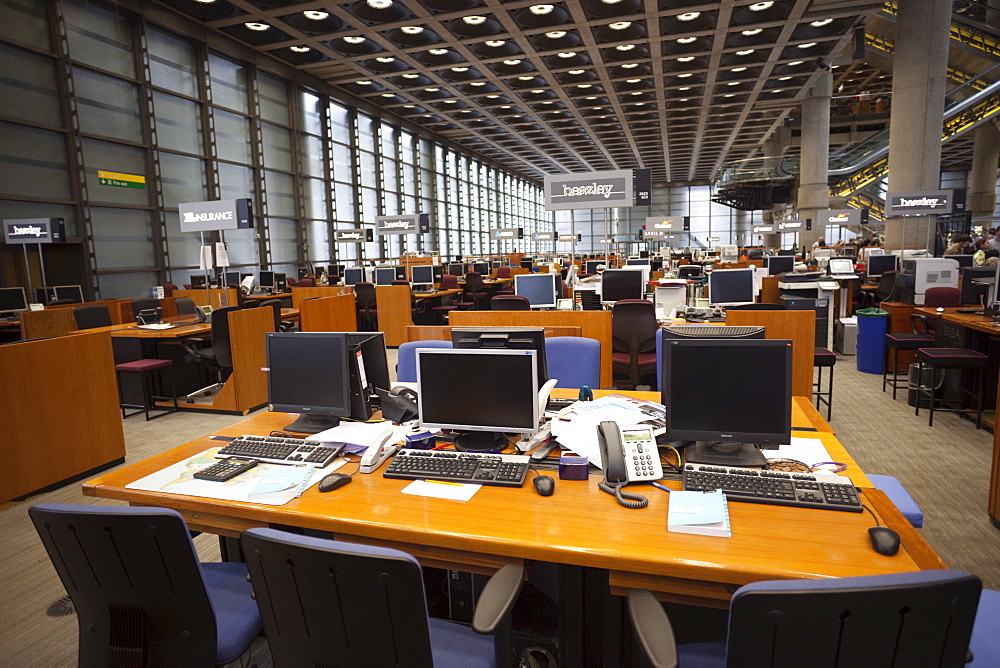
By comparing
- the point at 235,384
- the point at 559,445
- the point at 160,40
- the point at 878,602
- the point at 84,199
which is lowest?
the point at 235,384

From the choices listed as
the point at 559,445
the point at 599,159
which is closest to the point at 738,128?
the point at 599,159

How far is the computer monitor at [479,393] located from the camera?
7.19ft

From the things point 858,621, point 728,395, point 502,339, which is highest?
point 502,339

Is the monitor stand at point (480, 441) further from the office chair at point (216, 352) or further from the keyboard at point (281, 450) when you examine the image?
the office chair at point (216, 352)

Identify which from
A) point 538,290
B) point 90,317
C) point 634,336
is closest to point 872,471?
point 634,336

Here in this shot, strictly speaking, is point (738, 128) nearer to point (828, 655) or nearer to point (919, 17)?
point (919, 17)

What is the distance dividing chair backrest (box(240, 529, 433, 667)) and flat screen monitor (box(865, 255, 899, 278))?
36.9ft

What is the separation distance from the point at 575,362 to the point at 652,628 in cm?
227

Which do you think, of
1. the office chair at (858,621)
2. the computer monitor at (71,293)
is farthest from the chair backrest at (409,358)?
the computer monitor at (71,293)

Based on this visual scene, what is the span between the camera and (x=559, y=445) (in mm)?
2258

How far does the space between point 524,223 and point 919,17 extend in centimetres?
2283

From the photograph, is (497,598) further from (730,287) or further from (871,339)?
(871,339)

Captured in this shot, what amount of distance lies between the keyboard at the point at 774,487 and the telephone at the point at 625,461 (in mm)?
123

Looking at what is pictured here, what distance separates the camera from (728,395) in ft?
6.51
